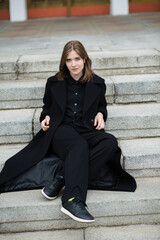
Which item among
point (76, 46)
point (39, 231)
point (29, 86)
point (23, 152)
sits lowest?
point (39, 231)

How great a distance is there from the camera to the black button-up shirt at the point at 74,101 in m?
2.99

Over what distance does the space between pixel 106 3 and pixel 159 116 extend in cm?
749

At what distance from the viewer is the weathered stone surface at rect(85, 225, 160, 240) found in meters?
2.59

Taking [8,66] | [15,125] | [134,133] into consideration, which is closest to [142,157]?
[134,133]

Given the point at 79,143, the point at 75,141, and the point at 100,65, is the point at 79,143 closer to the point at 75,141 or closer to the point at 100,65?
the point at 75,141

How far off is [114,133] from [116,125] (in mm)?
84

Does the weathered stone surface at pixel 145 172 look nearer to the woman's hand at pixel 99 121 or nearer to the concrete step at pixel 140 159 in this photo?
the concrete step at pixel 140 159

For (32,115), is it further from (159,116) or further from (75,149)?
(159,116)

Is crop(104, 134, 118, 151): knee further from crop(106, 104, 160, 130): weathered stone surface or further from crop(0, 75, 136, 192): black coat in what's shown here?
crop(106, 104, 160, 130): weathered stone surface

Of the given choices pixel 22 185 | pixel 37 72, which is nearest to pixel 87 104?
pixel 22 185

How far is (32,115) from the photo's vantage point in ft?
11.5

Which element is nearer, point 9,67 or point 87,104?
point 87,104

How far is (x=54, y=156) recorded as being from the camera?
117 inches

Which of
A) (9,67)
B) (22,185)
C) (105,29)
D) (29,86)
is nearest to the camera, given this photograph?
(22,185)
